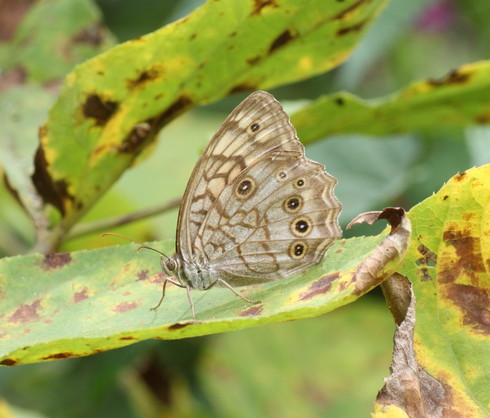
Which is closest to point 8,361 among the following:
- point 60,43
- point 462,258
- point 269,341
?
point 462,258

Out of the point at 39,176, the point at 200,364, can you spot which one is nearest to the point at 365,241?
the point at 39,176

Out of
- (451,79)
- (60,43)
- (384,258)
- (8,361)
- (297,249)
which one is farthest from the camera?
(60,43)

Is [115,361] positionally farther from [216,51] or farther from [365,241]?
[365,241]

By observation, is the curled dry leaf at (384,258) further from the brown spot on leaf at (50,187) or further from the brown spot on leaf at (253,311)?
the brown spot on leaf at (50,187)

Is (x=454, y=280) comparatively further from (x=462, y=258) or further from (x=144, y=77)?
(x=144, y=77)

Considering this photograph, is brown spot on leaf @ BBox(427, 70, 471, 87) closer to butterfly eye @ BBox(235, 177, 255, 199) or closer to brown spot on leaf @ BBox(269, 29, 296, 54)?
brown spot on leaf @ BBox(269, 29, 296, 54)

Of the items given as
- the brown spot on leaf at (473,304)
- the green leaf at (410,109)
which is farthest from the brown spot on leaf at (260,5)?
the brown spot on leaf at (473,304)

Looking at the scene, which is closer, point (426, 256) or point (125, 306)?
point (426, 256)

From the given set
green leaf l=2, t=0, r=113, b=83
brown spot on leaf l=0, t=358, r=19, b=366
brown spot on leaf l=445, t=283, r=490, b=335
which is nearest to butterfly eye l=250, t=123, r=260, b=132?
brown spot on leaf l=445, t=283, r=490, b=335
